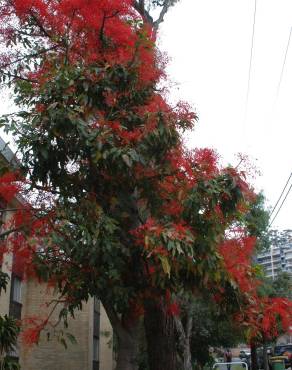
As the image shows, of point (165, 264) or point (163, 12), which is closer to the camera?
point (165, 264)

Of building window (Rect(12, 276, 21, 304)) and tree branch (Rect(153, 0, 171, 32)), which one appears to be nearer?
tree branch (Rect(153, 0, 171, 32))

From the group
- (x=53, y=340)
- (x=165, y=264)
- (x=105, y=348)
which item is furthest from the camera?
(x=105, y=348)

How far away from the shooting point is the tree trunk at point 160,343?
10.5 metres

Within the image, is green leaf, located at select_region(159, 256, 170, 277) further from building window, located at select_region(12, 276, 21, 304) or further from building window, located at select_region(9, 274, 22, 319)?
building window, located at select_region(12, 276, 21, 304)

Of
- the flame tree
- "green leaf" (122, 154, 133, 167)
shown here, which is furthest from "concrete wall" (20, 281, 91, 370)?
"green leaf" (122, 154, 133, 167)

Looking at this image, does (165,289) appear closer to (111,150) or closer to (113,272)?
(113,272)

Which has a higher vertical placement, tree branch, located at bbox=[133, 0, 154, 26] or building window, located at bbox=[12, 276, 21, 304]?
tree branch, located at bbox=[133, 0, 154, 26]

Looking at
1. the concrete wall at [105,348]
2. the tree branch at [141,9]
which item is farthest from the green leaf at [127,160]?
the concrete wall at [105,348]

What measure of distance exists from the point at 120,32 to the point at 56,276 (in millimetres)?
4393

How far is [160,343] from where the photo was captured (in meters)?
10.6

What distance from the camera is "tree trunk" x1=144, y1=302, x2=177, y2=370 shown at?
34.3 feet

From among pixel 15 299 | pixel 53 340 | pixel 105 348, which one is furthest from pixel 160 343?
pixel 105 348

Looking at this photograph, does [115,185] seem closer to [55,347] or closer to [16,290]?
[16,290]

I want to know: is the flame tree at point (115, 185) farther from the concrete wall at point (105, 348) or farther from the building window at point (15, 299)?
the concrete wall at point (105, 348)
